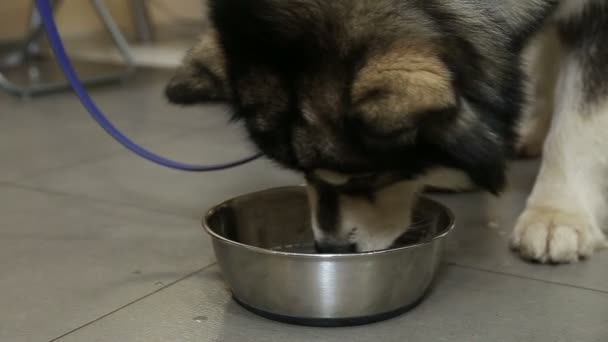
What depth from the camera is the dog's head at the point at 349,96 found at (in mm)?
1096

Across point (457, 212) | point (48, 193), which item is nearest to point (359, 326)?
point (457, 212)

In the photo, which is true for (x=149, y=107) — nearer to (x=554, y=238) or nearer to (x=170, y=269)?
(x=170, y=269)

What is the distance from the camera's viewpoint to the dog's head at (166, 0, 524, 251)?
43.1 inches

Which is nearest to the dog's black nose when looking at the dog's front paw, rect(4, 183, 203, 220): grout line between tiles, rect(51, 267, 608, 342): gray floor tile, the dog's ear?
rect(51, 267, 608, 342): gray floor tile

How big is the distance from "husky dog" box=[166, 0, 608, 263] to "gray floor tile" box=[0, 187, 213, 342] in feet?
1.20

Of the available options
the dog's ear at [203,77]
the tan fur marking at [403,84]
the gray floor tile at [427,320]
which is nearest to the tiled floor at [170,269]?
the gray floor tile at [427,320]

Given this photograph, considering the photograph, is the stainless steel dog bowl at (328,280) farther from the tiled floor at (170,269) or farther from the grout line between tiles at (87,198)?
the grout line between tiles at (87,198)

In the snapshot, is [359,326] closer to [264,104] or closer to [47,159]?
[264,104]

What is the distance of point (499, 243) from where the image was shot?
1.70 meters

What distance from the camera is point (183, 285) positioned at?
149 cm

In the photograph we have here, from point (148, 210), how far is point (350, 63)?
920 mm

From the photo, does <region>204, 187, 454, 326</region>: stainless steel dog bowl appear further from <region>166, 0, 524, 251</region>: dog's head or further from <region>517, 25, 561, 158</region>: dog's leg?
<region>517, 25, 561, 158</region>: dog's leg

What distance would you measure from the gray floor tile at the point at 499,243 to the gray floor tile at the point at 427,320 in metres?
0.07

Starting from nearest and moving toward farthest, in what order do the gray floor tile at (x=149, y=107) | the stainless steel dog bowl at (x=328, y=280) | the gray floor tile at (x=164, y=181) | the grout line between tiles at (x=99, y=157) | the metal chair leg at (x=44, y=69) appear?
the stainless steel dog bowl at (x=328, y=280)
the gray floor tile at (x=164, y=181)
the grout line between tiles at (x=99, y=157)
the gray floor tile at (x=149, y=107)
the metal chair leg at (x=44, y=69)
